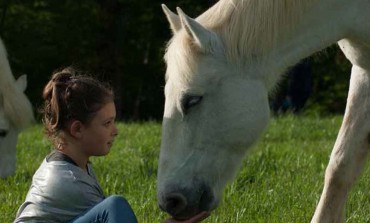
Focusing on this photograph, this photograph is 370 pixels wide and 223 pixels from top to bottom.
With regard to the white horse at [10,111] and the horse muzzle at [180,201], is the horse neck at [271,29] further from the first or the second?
the white horse at [10,111]

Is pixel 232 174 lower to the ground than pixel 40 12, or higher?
higher

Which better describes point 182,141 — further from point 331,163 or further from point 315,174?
point 315,174

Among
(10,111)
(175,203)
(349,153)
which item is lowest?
(10,111)

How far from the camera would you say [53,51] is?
2459 centimetres

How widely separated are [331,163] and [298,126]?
576 centimetres

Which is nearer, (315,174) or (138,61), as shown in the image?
(315,174)

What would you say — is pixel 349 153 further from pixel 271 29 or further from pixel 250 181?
pixel 250 181

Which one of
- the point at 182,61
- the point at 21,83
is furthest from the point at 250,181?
the point at 21,83

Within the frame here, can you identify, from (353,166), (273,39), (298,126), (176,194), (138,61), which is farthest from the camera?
(138,61)

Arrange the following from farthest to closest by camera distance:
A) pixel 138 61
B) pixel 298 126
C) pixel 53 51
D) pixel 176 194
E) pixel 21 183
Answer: pixel 138 61 < pixel 53 51 < pixel 298 126 < pixel 21 183 < pixel 176 194

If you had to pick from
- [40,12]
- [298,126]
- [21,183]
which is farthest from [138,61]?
[21,183]

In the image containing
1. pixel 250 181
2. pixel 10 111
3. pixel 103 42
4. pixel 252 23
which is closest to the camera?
pixel 252 23

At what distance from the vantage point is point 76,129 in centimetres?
358

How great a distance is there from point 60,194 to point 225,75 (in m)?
1.02
